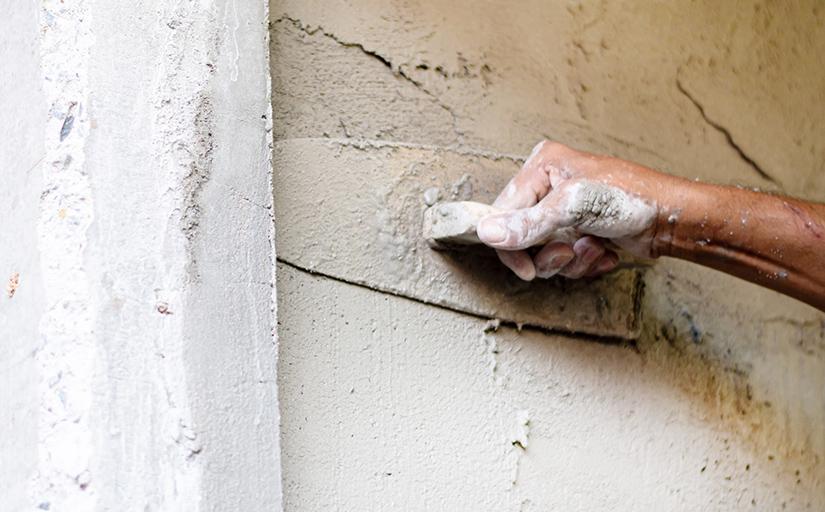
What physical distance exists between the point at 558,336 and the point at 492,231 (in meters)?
0.26

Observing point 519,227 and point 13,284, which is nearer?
point 13,284

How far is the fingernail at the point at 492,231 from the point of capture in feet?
3.46

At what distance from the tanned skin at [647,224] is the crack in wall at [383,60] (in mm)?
138

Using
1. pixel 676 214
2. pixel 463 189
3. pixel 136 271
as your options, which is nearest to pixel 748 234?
pixel 676 214

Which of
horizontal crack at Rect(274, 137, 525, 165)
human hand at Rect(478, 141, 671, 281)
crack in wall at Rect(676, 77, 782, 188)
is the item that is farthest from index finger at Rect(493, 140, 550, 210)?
crack in wall at Rect(676, 77, 782, 188)

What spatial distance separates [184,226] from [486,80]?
0.52 meters

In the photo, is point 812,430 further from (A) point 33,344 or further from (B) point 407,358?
(A) point 33,344

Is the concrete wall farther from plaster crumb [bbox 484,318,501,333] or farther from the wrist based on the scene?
the wrist

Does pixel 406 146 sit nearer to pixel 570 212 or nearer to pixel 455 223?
pixel 455 223

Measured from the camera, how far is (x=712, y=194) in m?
1.15

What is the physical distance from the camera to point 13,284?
0.95 m

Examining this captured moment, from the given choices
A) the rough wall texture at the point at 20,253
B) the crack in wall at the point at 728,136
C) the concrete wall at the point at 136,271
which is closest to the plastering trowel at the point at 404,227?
the concrete wall at the point at 136,271

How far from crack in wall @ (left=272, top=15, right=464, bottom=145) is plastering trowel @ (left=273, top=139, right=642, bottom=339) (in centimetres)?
6

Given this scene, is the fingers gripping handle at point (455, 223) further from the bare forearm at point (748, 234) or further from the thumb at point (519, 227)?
the bare forearm at point (748, 234)
